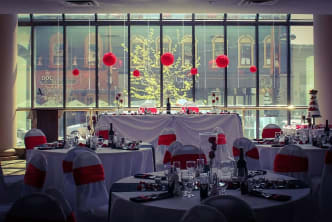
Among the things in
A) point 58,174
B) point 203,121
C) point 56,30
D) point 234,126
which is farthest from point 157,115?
→ point 56,30

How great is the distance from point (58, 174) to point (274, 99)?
923 centimetres

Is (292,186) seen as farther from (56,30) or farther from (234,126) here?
(56,30)

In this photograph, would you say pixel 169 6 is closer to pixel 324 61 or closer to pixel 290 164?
pixel 324 61

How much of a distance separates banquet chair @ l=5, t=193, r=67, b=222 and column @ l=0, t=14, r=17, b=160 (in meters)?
8.78

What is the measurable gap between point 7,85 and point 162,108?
4.59m

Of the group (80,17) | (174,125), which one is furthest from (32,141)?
(80,17)

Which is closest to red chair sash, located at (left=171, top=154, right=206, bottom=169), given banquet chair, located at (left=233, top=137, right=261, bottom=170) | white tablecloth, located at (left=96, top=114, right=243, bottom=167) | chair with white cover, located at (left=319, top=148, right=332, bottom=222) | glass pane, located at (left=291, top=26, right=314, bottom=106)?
banquet chair, located at (left=233, top=137, right=261, bottom=170)

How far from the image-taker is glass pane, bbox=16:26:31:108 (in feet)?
39.6

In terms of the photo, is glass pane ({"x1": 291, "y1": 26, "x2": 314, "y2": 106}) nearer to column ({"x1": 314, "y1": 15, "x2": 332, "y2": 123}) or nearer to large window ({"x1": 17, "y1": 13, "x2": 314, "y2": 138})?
large window ({"x1": 17, "y1": 13, "x2": 314, "y2": 138})

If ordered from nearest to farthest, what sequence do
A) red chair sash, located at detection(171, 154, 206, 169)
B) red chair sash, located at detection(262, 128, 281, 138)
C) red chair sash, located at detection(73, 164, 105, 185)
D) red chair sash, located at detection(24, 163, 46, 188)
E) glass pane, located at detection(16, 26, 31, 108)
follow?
red chair sash, located at detection(24, 163, 46, 188) < red chair sash, located at detection(73, 164, 105, 185) < red chair sash, located at detection(171, 154, 206, 169) < red chair sash, located at detection(262, 128, 281, 138) < glass pane, located at detection(16, 26, 31, 108)

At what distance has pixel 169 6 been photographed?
8.09m

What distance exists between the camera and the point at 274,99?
12391mm

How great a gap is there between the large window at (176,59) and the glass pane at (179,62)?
33 millimetres

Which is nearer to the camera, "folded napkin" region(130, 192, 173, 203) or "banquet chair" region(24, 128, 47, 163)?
"folded napkin" region(130, 192, 173, 203)
